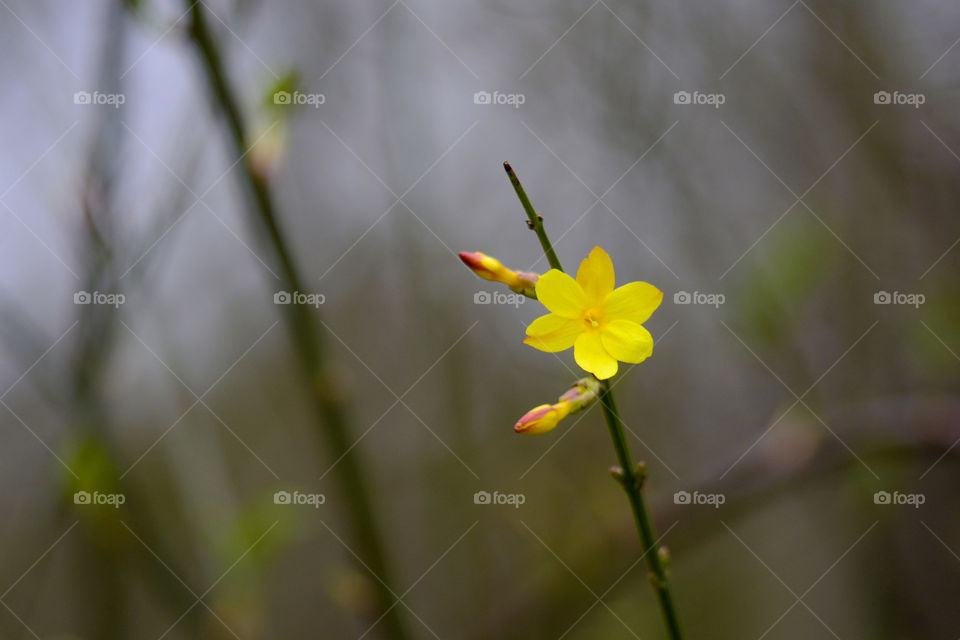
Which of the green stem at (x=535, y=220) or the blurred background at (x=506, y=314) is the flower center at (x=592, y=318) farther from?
the blurred background at (x=506, y=314)

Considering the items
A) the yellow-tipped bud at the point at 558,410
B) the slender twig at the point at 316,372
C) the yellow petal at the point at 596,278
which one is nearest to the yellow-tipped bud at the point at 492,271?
the yellow petal at the point at 596,278

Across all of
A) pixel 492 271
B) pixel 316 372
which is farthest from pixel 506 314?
pixel 492 271

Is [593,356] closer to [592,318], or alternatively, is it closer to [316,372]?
[592,318]

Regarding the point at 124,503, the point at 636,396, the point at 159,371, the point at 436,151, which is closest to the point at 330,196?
the point at 436,151

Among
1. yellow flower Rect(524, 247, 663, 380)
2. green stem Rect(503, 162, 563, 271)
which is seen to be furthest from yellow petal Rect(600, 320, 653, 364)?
green stem Rect(503, 162, 563, 271)

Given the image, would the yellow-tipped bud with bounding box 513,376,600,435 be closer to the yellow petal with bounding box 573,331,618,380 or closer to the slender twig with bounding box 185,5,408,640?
the yellow petal with bounding box 573,331,618,380
